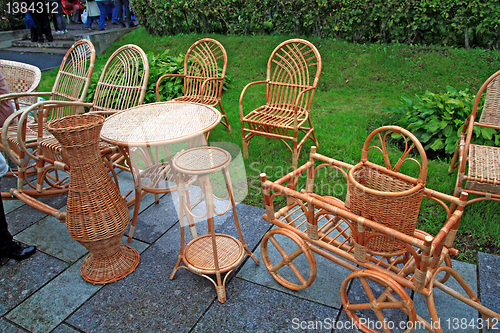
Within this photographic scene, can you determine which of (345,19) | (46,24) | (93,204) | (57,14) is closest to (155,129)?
(93,204)

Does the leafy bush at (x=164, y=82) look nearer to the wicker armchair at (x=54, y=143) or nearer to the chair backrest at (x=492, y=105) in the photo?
the wicker armchair at (x=54, y=143)

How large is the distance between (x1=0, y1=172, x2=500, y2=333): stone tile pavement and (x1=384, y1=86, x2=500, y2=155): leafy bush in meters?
1.47

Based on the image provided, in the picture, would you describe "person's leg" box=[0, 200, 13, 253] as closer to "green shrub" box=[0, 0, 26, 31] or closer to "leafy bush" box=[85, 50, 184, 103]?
"leafy bush" box=[85, 50, 184, 103]

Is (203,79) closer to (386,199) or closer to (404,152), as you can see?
(404,152)

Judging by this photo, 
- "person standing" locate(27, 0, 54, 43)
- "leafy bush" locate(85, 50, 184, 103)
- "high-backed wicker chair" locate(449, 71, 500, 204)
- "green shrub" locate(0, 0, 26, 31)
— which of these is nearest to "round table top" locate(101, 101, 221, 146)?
"high-backed wicker chair" locate(449, 71, 500, 204)

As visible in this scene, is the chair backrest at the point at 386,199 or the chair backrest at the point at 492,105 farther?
the chair backrest at the point at 492,105

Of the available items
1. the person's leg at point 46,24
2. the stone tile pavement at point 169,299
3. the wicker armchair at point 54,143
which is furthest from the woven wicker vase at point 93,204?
the person's leg at point 46,24

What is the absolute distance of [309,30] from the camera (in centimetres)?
663

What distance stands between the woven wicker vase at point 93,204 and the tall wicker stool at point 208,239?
44 centimetres

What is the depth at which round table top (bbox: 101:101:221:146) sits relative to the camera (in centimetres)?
219

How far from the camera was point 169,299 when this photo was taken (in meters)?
2.14

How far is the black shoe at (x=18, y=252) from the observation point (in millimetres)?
2480

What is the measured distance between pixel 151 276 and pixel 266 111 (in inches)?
87.8

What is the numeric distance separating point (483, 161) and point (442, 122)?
1.05m
